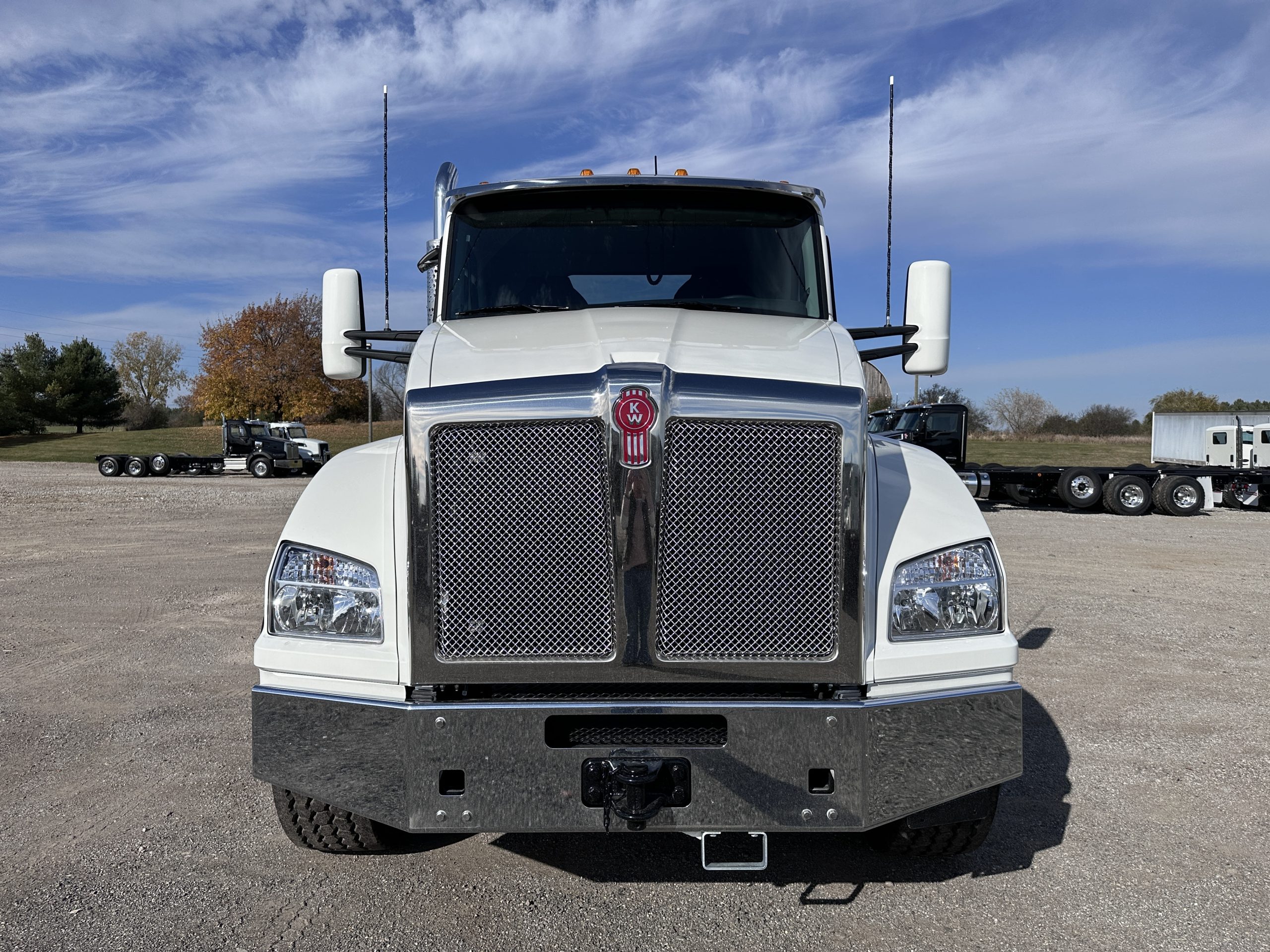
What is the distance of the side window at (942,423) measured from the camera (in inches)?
730

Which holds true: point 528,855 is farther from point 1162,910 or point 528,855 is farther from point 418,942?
point 1162,910

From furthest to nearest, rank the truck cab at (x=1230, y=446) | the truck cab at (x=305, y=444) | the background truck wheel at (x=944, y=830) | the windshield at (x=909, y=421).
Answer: the truck cab at (x=305, y=444) → the truck cab at (x=1230, y=446) → the windshield at (x=909, y=421) → the background truck wheel at (x=944, y=830)

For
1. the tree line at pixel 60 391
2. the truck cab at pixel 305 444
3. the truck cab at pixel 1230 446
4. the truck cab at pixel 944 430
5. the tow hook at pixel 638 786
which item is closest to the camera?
the tow hook at pixel 638 786

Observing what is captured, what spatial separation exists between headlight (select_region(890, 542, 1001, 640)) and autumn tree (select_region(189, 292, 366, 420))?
174ft

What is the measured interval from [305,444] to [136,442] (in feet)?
73.7

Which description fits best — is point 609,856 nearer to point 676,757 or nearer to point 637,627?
point 676,757

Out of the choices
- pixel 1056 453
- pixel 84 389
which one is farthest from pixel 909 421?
pixel 84 389

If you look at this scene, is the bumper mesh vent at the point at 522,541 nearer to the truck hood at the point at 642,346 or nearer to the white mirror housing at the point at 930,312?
the truck hood at the point at 642,346

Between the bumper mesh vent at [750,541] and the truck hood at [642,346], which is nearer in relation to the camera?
the bumper mesh vent at [750,541]

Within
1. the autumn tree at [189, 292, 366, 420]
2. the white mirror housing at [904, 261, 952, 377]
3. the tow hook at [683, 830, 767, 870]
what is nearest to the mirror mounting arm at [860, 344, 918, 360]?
the white mirror housing at [904, 261, 952, 377]

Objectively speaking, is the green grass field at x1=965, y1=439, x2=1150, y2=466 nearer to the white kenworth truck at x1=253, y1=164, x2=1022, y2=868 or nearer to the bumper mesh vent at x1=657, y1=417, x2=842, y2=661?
the white kenworth truck at x1=253, y1=164, x2=1022, y2=868

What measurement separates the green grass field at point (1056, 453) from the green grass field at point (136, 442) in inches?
1040

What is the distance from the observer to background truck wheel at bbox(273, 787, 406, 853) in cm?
315

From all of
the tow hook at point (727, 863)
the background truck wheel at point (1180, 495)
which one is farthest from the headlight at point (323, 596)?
the background truck wheel at point (1180, 495)
